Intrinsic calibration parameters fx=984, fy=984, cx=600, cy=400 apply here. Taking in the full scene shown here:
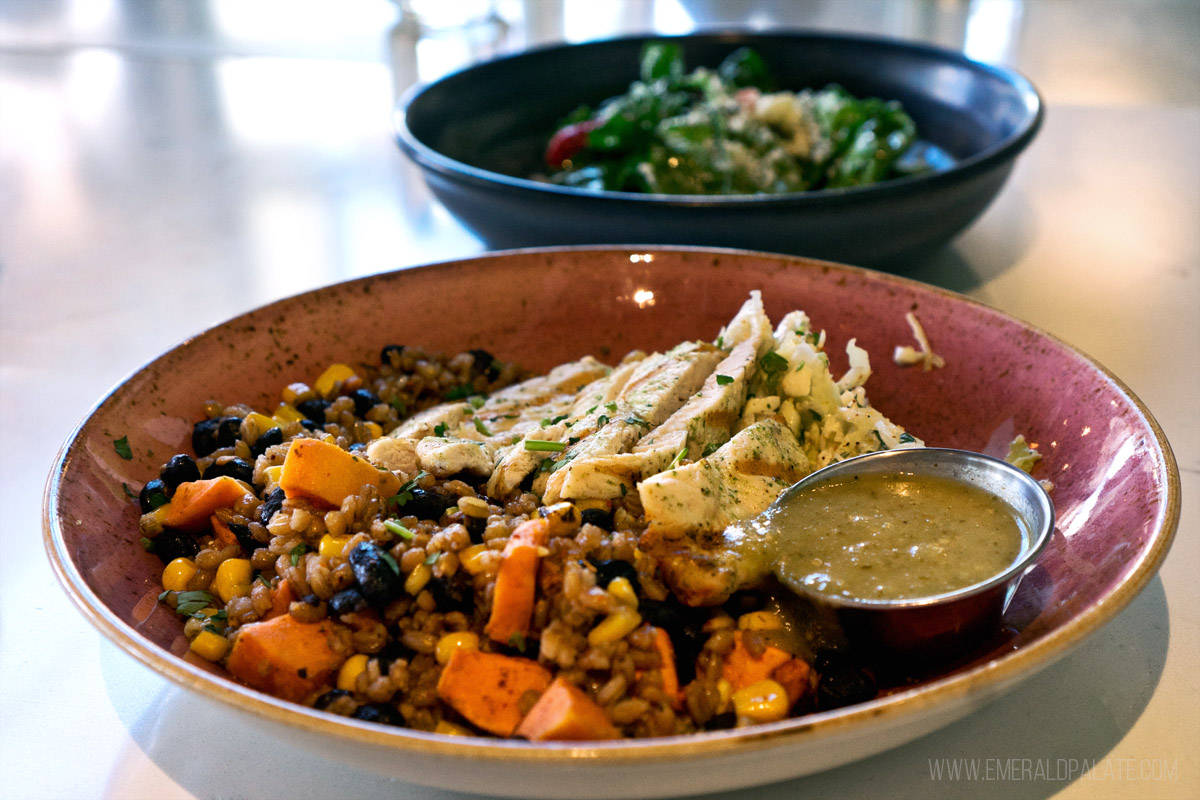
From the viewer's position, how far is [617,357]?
2922mm

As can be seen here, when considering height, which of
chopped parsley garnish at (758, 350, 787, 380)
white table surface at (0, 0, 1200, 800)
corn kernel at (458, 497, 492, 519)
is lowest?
white table surface at (0, 0, 1200, 800)

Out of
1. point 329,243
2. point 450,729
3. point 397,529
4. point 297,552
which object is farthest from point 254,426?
point 329,243

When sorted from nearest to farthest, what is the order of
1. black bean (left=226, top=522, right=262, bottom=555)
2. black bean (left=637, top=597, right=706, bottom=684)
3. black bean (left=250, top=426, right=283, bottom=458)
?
black bean (left=637, top=597, right=706, bottom=684) < black bean (left=226, top=522, right=262, bottom=555) < black bean (left=250, top=426, right=283, bottom=458)

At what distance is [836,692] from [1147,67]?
631 cm

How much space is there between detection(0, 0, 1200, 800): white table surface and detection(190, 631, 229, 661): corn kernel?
0.69 ft

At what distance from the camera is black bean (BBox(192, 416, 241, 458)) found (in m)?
2.33

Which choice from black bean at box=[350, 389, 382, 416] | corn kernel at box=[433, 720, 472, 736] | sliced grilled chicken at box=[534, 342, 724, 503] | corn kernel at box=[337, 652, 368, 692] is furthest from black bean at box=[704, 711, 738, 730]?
black bean at box=[350, 389, 382, 416]

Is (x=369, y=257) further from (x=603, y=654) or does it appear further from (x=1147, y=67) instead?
(x=1147, y=67)

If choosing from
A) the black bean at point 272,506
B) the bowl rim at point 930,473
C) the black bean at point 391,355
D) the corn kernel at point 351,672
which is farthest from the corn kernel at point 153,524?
the bowl rim at point 930,473

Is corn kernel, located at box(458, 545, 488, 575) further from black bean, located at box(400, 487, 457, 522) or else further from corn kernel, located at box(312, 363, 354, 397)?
corn kernel, located at box(312, 363, 354, 397)

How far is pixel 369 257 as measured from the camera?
431cm

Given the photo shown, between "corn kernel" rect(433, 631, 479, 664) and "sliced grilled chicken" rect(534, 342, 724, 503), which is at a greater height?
"sliced grilled chicken" rect(534, 342, 724, 503)

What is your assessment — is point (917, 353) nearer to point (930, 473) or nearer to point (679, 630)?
point (930, 473)

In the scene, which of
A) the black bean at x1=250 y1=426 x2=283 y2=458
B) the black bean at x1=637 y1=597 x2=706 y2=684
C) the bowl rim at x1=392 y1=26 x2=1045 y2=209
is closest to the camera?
the black bean at x1=637 y1=597 x2=706 y2=684
